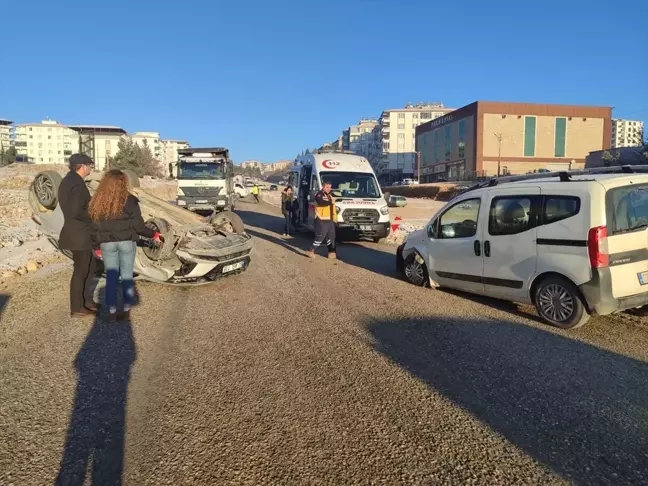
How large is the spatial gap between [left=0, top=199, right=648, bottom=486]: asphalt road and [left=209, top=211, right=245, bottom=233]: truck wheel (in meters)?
2.36

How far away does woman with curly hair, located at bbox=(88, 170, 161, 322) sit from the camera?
5.45 meters

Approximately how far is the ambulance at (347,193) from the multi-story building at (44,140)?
141769 millimetres

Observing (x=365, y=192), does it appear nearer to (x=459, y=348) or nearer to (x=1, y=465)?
(x=459, y=348)

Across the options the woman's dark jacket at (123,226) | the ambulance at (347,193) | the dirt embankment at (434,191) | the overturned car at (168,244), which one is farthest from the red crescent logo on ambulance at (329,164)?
the dirt embankment at (434,191)

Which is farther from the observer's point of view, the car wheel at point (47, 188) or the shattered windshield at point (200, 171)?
the shattered windshield at point (200, 171)

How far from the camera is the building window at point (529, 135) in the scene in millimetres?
88750

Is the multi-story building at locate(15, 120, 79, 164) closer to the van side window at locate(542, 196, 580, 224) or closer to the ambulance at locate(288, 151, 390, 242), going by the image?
the ambulance at locate(288, 151, 390, 242)

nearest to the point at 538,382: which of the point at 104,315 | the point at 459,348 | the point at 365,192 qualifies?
the point at 459,348

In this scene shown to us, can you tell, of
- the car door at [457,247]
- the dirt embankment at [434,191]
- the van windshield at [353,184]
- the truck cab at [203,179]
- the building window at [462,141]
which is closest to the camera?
the car door at [457,247]

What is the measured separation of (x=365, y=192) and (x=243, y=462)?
1185 centimetres

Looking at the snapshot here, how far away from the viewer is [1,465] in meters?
2.84

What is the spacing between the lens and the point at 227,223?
888 cm

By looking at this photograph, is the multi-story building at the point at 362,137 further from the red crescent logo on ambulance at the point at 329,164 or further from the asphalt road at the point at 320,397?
the asphalt road at the point at 320,397

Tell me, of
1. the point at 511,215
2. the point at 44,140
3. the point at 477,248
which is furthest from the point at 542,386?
the point at 44,140
